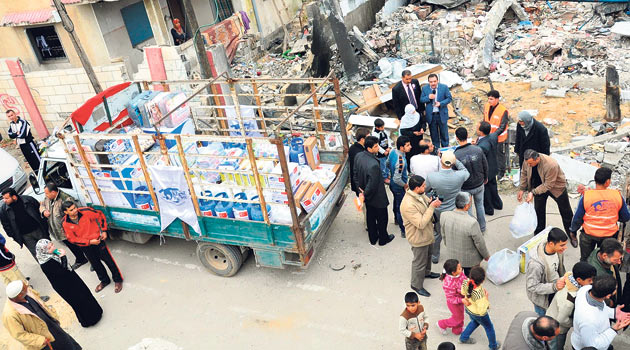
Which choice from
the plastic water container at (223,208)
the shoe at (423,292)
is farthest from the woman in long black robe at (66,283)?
the shoe at (423,292)

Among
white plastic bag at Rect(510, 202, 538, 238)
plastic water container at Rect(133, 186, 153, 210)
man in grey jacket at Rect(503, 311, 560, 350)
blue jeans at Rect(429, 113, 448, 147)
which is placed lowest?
white plastic bag at Rect(510, 202, 538, 238)

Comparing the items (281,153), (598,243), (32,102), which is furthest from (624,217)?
(32,102)

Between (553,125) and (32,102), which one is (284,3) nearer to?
(32,102)

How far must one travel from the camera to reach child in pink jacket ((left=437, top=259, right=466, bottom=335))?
16.4 feet

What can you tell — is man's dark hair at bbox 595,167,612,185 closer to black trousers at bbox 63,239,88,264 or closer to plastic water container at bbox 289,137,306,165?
plastic water container at bbox 289,137,306,165

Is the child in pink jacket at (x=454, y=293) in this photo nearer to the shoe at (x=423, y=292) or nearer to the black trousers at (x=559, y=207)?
the shoe at (x=423, y=292)

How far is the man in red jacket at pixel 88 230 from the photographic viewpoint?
6574 mm

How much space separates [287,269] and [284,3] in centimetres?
1493

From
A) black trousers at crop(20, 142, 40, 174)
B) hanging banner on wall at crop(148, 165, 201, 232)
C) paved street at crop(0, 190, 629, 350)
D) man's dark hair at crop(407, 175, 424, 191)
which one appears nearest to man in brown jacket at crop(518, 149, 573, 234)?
paved street at crop(0, 190, 629, 350)

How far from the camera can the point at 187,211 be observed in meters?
6.67

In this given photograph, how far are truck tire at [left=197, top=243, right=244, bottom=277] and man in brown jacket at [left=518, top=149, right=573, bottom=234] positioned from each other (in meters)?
3.90

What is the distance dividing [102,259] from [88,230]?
23.0 inches

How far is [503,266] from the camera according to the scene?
6090 millimetres

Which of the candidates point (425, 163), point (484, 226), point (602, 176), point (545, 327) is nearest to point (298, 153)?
point (425, 163)
